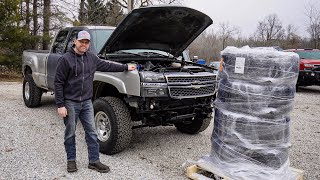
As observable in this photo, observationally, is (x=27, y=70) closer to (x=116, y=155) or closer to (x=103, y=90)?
(x=103, y=90)

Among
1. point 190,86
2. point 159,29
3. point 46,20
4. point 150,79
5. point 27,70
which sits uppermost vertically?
point 46,20

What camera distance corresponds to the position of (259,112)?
350 cm

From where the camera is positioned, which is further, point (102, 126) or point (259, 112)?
point (102, 126)

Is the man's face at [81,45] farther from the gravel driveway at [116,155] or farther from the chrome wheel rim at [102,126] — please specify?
the gravel driveway at [116,155]

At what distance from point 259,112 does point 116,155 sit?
2298 millimetres

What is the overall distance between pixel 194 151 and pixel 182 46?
2.03m

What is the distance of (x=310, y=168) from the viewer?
14.9 feet

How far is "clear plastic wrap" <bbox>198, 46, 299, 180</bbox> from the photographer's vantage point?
3443mm

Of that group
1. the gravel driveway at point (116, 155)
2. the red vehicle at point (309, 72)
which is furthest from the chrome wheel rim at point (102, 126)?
the red vehicle at point (309, 72)

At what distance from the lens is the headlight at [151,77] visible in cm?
430

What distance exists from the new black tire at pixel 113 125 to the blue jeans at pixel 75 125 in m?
0.46

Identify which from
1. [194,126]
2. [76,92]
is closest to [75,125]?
[76,92]

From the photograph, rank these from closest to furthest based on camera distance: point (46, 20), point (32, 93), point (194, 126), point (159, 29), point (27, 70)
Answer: point (159, 29), point (194, 126), point (32, 93), point (27, 70), point (46, 20)

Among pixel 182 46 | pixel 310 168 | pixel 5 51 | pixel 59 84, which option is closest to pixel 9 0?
pixel 5 51
